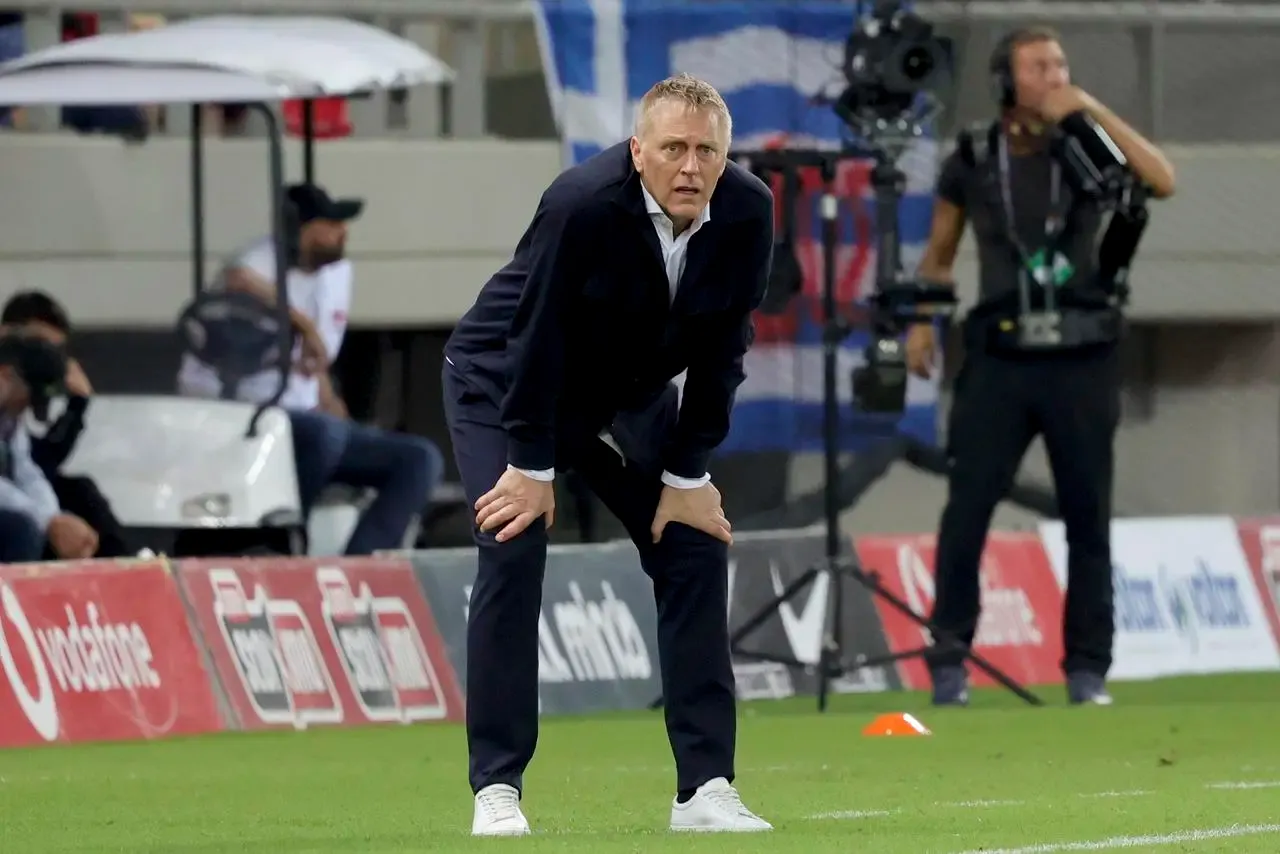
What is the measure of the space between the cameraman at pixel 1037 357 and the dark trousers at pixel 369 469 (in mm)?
3049

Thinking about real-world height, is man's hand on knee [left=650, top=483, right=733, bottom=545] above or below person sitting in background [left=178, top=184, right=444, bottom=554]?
above

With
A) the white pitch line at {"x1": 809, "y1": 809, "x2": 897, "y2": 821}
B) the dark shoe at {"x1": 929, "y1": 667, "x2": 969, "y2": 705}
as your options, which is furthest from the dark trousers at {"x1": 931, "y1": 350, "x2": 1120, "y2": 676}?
the white pitch line at {"x1": 809, "y1": 809, "x2": 897, "y2": 821}

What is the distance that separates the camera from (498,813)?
6.61m

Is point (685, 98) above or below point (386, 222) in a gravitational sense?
above

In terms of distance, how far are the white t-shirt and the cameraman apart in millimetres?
3368

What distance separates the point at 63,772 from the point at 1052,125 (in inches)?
183

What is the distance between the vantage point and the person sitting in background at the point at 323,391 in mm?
13477

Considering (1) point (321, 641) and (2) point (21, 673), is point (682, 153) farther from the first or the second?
(1) point (321, 641)

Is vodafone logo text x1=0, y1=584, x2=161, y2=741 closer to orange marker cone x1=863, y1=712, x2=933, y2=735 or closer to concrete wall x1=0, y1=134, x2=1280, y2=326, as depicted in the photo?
orange marker cone x1=863, y1=712, x2=933, y2=735

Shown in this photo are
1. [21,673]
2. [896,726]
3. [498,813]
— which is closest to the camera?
[498,813]

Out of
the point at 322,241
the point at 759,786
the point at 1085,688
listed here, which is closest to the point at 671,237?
the point at 759,786

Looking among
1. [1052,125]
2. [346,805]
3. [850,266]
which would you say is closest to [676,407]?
[346,805]

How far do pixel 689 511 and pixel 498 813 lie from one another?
821 mm

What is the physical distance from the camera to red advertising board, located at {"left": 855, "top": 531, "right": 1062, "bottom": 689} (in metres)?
13.5
